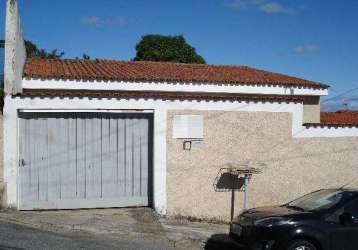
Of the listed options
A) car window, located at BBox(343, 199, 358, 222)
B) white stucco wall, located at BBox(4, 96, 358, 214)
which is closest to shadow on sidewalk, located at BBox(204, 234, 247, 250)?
white stucco wall, located at BBox(4, 96, 358, 214)

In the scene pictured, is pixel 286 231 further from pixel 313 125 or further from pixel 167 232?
pixel 313 125

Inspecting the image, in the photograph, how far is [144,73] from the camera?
15.8m

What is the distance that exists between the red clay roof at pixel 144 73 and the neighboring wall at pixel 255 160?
3.44 meters

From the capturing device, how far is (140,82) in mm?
14648

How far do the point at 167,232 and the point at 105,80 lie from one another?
19.2 ft

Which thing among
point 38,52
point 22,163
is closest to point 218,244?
point 22,163

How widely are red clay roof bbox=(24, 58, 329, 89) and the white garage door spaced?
2979 mm

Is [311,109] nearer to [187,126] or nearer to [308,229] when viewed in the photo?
[187,126]

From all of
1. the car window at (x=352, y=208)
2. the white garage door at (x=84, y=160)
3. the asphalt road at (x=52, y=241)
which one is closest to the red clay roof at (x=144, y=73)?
the white garage door at (x=84, y=160)

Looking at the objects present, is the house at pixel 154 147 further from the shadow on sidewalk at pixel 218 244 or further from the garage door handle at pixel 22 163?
the shadow on sidewalk at pixel 218 244

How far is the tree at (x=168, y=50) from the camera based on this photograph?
41969 millimetres

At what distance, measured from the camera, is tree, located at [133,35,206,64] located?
138 feet

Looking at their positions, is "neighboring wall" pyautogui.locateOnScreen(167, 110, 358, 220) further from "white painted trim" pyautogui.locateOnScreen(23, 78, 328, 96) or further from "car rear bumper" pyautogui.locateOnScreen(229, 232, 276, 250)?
"car rear bumper" pyautogui.locateOnScreen(229, 232, 276, 250)

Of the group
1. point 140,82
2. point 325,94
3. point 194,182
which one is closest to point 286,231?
point 194,182
